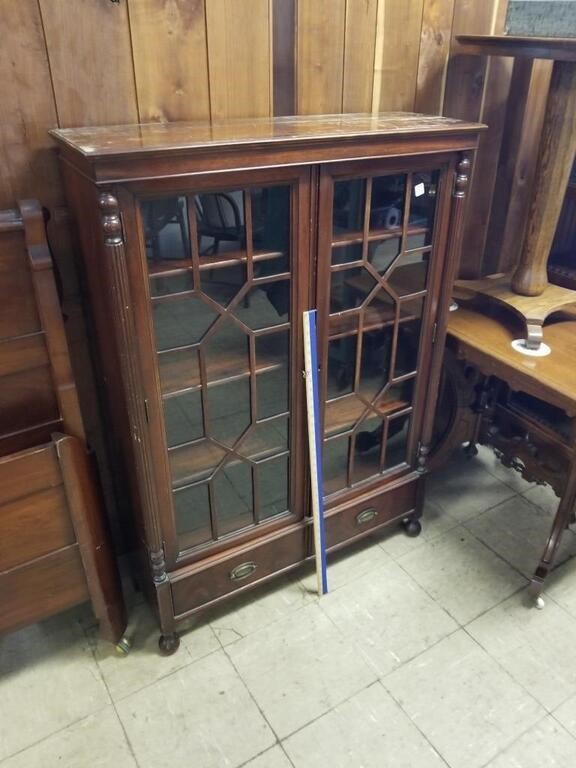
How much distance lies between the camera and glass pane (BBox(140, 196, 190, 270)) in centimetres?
113

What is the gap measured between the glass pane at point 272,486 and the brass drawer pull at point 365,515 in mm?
268

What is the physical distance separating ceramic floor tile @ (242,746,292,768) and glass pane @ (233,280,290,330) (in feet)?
3.22

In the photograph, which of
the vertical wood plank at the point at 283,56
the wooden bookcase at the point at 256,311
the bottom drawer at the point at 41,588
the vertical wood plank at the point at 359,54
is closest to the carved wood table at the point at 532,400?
the wooden bookcase at the point at 256,311

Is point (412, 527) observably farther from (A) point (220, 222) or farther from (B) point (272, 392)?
(A) point (220, 222)

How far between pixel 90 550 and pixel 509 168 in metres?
1.74

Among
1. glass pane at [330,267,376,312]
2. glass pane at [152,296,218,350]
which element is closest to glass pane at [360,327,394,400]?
glass pane at [330,267,376,312]

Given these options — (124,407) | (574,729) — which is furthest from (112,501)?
(574,729)

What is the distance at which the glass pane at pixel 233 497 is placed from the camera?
151 cm

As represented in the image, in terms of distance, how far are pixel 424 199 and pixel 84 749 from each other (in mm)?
1538

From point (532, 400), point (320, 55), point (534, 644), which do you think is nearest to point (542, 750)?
point (534, 644)

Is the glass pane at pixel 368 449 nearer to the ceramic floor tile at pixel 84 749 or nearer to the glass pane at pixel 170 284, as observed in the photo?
the glass pane at pixel 170 284

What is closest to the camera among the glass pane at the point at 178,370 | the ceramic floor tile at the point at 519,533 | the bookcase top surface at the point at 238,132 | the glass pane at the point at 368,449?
the bookcase top surface at the point at 238,132

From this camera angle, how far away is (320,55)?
1.54 metres

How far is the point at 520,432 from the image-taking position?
2059mm
